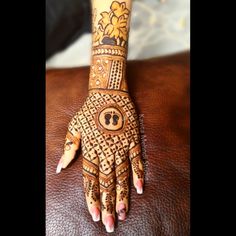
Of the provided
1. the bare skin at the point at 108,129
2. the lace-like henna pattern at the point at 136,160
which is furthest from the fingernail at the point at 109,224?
the lace-like henna pattern at the point at 136,160

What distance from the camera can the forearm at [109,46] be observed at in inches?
39.4

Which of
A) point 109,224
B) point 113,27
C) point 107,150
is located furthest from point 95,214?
point 113,27

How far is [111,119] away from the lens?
953mm

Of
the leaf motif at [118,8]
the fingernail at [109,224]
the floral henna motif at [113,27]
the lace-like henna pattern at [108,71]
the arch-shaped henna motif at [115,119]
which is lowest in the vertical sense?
the fingernail at [109,224]

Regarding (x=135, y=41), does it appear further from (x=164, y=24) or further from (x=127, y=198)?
(x=127, y=198)

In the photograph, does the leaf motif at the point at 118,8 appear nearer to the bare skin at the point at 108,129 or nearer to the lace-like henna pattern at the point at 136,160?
the bare skin at the point at 108,129

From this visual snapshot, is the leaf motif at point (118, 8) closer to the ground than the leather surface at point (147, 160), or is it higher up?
higher up

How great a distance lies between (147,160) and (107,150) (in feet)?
0.31

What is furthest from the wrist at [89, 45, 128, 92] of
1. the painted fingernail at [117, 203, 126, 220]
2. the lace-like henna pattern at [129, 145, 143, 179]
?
the painted fingernail at [117, 203, 126, 220]

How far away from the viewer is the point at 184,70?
1121mm

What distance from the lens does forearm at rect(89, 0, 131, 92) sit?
1001 mm

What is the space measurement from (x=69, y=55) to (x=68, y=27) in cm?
13

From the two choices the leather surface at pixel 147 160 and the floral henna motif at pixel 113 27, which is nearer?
the leather surface at pixel 147 160
